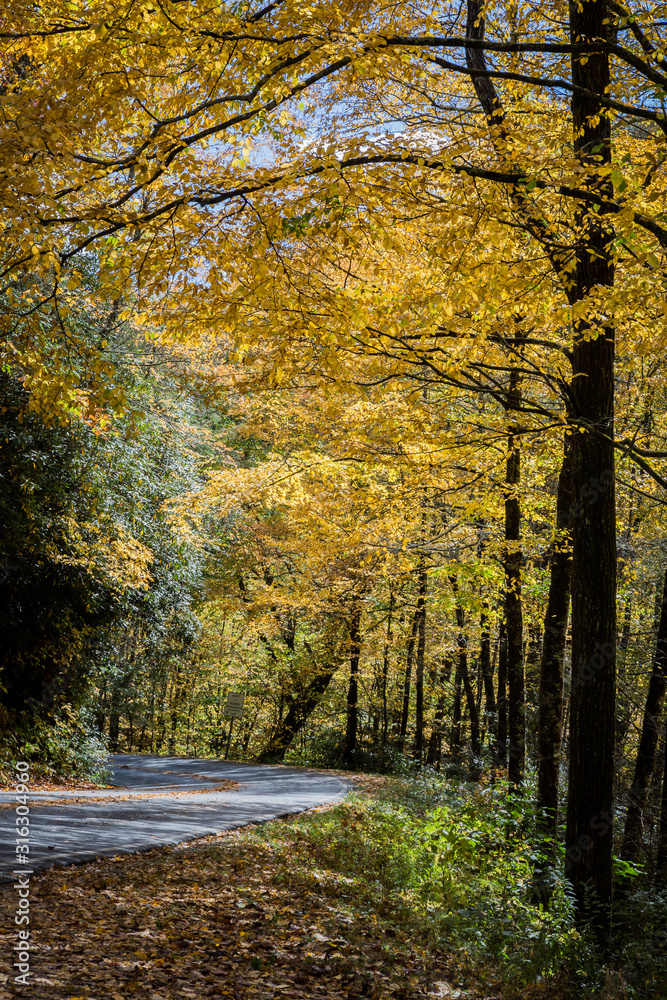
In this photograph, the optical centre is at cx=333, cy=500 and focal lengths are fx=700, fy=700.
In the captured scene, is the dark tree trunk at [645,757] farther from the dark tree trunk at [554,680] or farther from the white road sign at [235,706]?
the white road sign at [235,706]

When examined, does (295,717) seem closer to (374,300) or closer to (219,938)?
(219,938)

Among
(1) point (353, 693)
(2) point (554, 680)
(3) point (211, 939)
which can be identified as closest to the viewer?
(3) point (211, 939)

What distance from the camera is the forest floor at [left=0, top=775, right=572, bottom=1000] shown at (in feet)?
13.1

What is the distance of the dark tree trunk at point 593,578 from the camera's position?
5809 mm

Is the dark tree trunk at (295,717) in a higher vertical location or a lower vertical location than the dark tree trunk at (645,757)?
lower

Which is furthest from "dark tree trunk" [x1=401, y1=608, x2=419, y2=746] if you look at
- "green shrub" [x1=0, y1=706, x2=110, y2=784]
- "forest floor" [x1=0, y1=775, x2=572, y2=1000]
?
"forest floor" [x1=0, y1=775, x2=572, y2=1000]

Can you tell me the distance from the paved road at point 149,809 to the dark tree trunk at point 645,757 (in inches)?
197

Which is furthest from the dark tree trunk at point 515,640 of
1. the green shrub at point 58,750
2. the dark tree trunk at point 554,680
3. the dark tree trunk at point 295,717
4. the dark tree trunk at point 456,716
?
the dark tree trunk at point 295,717

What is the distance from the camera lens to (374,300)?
20.1ft

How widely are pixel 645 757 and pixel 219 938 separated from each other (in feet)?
23.3

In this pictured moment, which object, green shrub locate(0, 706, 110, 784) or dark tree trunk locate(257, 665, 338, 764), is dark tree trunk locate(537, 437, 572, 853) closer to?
green shrub locate(0, 706, 110, 784)

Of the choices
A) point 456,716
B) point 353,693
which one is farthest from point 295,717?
point 456,716

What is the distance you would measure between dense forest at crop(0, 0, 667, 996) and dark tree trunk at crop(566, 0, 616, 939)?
0.02m

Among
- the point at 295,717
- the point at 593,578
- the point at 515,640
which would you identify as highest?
the point at 593,578
